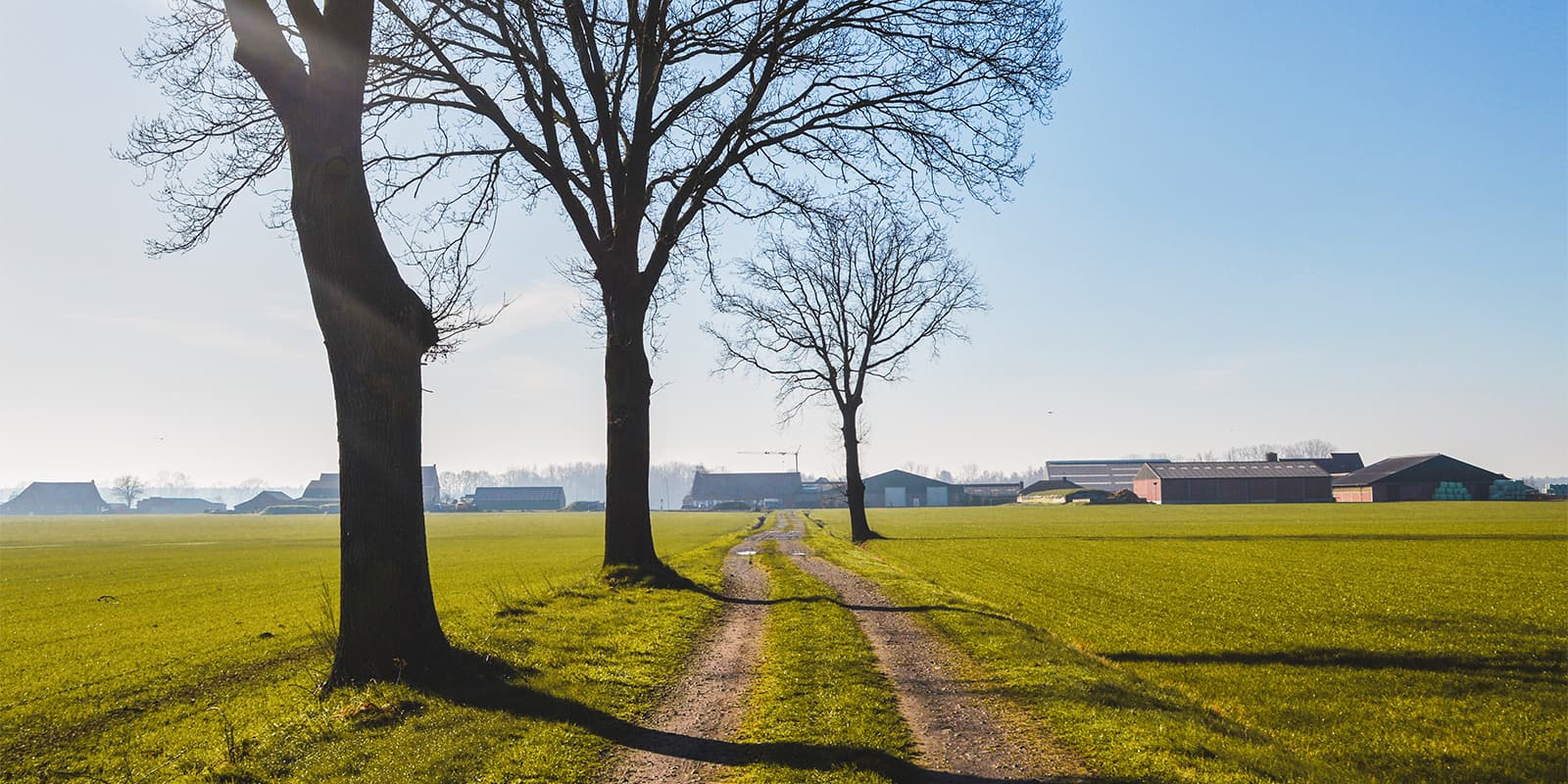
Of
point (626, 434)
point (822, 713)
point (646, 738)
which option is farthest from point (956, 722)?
point (626, 434)

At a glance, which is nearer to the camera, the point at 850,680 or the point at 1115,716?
the point at 1115,716

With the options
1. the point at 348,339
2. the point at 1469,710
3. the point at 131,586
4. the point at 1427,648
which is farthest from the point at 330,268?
the point at 131,586

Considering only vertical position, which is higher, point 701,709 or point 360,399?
point 360,399

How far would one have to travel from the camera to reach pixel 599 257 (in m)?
18.7

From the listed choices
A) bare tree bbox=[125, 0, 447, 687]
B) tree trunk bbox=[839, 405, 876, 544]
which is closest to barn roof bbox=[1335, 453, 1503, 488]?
tree trunk bbox=[839, 405, 876, 544]

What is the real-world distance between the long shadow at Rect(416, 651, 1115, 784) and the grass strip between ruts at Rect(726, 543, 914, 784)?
2cm

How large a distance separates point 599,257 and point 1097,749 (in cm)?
1457

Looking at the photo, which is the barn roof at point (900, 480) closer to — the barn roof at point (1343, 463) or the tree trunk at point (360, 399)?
the barn roof at point (1343, 463)

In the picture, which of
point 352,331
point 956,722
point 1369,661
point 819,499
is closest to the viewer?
point 956,722

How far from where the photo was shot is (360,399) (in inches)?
374

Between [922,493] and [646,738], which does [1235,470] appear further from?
[646,738]

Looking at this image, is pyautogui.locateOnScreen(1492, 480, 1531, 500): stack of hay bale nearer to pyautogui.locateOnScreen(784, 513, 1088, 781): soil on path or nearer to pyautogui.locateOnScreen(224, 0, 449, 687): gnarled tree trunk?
pyautogui.locateOnScreen(784, 513, 1088, 781): soil on path

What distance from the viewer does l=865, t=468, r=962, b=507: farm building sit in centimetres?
17662

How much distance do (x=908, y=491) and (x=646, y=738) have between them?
175704 millimetres
